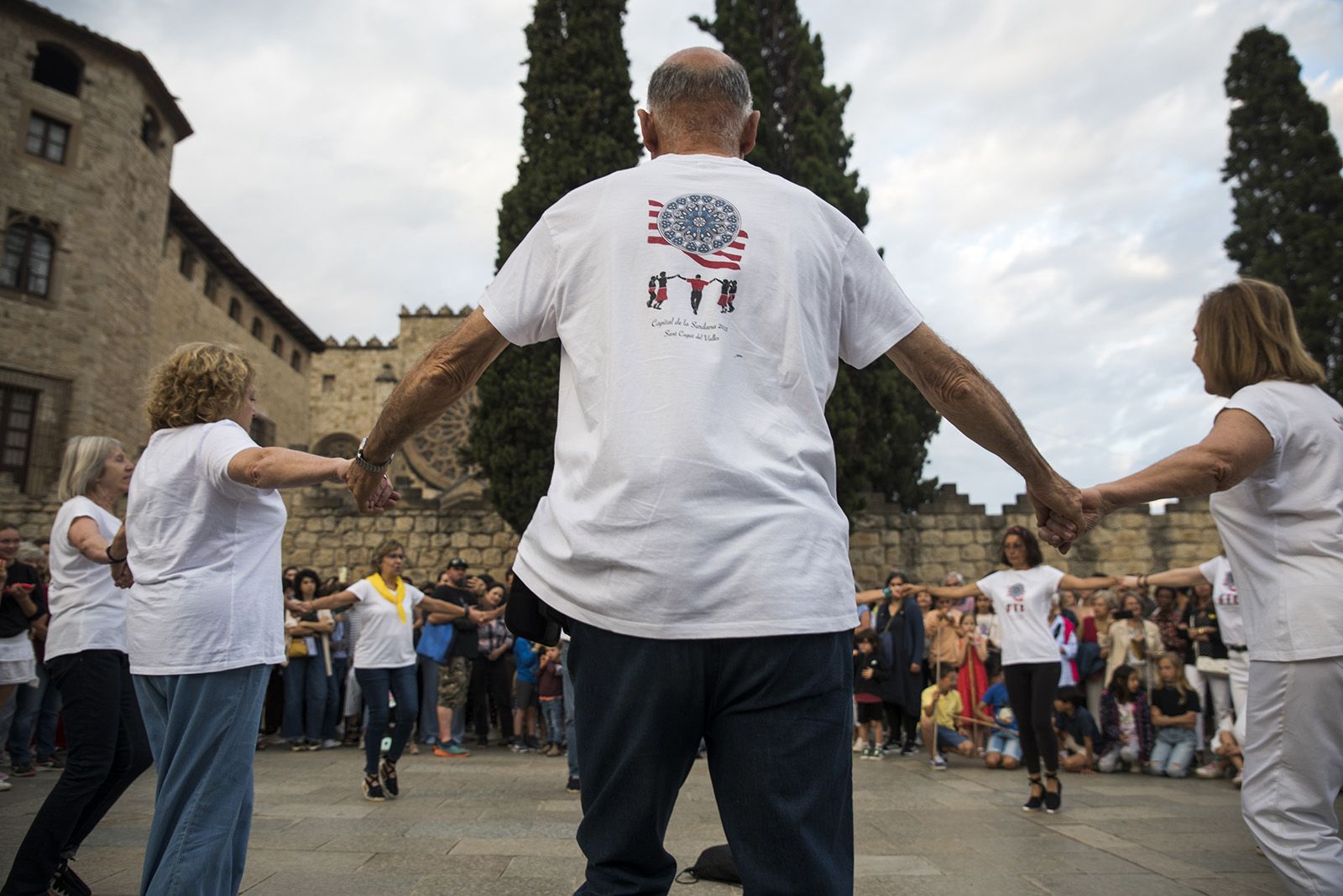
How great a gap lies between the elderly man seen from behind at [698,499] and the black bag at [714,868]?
114 inches

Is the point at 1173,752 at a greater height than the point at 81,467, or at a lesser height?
lesser

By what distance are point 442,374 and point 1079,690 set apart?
944 centimetres

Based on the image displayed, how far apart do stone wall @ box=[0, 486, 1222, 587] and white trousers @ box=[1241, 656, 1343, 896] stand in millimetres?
15549

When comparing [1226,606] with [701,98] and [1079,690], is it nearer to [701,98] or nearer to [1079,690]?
[1079,690]

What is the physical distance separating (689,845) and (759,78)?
16.1 meters

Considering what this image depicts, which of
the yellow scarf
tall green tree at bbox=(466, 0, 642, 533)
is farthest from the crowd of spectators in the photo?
tall green tree at bbox=(466, 0, 642, 533)

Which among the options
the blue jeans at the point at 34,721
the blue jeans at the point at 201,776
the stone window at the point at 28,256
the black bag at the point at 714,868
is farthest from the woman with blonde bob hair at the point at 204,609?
the stone window at the point at 28,256

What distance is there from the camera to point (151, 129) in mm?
26016

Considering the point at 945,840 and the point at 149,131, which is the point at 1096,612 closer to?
the point at 945,840

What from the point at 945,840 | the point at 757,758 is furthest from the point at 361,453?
the point at 945,840

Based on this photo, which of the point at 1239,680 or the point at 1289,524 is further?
the point at 1239,680

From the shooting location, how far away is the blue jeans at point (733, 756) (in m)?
1.49

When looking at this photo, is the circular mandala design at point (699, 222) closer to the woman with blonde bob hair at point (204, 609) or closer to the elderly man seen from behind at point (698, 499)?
the elderly man seen from behind at point (698, 499)

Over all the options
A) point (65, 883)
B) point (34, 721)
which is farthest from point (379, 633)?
point (34, 721)
